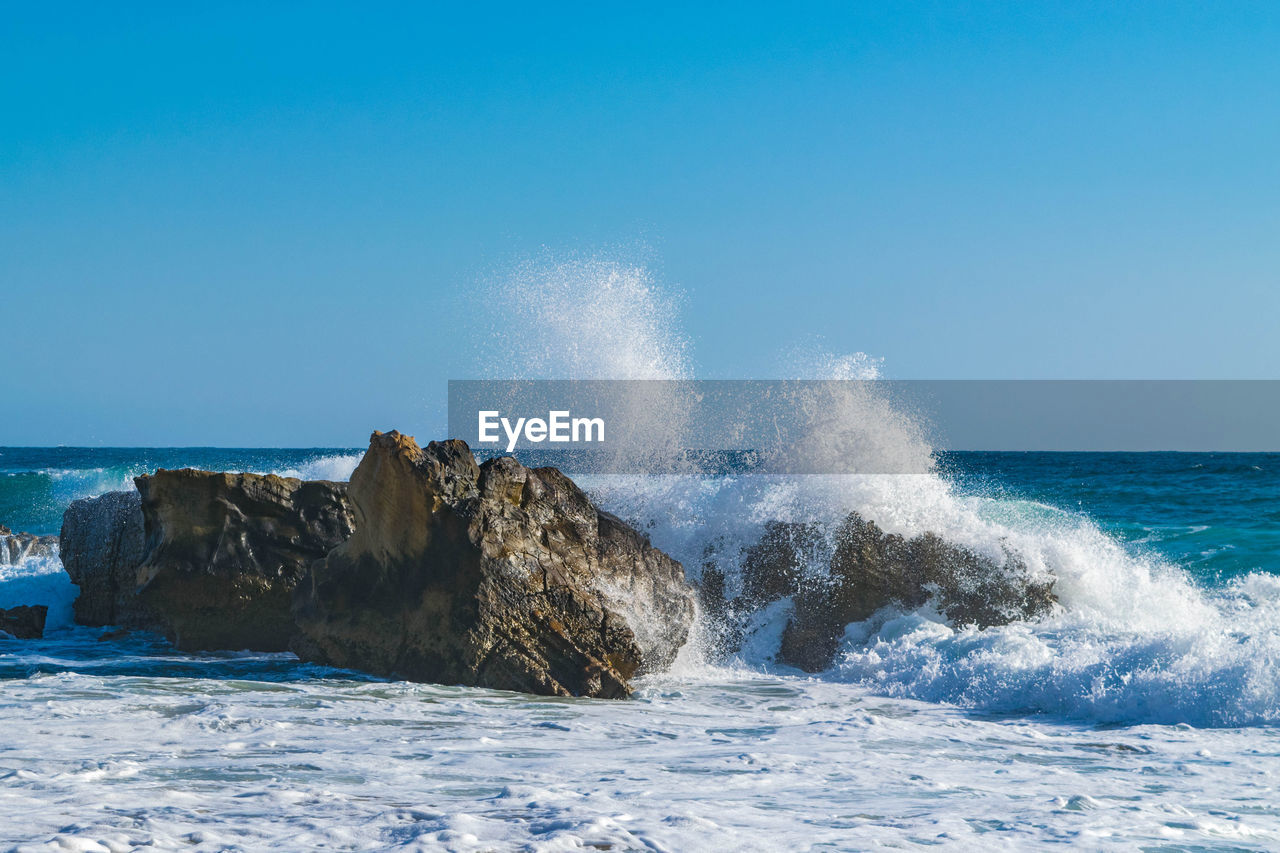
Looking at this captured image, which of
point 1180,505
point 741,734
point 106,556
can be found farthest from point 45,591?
point 1180,505

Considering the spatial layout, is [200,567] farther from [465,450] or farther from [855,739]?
[855,739]

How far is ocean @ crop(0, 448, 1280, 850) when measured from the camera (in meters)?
3.75

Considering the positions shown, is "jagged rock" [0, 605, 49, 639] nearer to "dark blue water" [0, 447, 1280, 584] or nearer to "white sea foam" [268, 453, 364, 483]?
"dark blue water" [0, 447, 1280, 584]

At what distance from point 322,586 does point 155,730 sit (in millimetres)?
2024

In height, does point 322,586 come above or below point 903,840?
above

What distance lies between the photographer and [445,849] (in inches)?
133

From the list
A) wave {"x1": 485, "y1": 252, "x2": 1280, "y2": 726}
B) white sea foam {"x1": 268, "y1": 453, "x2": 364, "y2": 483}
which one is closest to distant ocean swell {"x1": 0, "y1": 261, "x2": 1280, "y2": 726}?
wave {"x1": 485, "y1": 252, "x2": 1280, "y2": 726}

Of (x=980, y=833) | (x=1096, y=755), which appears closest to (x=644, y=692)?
(x=1096, y=755)

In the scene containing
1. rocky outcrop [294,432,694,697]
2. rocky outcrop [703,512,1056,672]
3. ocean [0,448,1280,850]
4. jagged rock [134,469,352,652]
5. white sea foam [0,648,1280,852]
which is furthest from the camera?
rocky outcrop [703,512,1056,672]

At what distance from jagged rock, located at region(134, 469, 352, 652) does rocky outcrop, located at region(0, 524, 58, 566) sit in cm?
638

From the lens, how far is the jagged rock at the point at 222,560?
7.96 meters

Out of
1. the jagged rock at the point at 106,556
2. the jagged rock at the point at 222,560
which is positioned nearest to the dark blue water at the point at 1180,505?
the jagged rock at the point at 222,560

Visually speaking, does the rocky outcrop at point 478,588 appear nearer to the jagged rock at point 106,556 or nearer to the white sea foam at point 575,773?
the white sea foam at point 575,773

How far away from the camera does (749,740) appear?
5.38 meters
